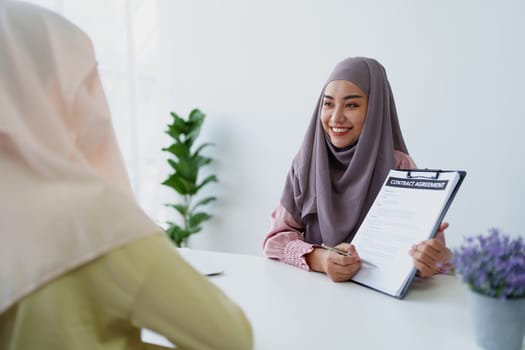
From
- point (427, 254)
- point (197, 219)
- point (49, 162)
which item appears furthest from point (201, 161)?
point (49, 162)

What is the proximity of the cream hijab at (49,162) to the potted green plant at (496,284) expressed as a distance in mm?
596

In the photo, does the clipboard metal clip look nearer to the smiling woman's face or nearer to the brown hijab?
the brown hijab

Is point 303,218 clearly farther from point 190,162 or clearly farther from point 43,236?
point 190,162

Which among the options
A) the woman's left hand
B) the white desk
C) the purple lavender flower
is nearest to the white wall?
the white desk

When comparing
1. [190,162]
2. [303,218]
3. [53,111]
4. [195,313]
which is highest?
[53,111]

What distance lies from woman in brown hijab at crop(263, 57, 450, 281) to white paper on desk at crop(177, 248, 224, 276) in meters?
0.22

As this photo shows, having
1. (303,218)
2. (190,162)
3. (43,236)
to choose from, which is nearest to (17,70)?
(43,236)

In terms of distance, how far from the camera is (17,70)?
731 mm

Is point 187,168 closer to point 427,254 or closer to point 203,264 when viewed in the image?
point 203,264

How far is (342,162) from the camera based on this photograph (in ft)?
5.78

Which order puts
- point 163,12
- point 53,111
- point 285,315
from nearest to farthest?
point 53,111 → point 285,315 → point 163,12

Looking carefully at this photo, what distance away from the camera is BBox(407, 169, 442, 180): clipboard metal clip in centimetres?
126

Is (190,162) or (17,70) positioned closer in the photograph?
(17,70)

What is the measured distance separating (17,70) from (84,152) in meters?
0.18
